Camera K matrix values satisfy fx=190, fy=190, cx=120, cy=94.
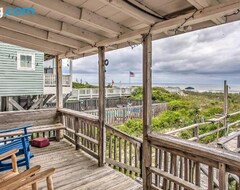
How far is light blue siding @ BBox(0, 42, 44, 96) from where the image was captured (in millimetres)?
8109

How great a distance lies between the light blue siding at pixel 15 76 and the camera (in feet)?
26.6

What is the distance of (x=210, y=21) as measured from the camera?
6.31 feet

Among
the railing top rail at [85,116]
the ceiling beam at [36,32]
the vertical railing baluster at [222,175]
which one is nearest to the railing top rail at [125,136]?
the railing top rail at [85,116]

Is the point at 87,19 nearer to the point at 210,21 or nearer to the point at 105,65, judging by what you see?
the point at 105,65

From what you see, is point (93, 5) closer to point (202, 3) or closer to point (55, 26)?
point (55, 26)

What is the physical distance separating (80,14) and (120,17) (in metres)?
0.49

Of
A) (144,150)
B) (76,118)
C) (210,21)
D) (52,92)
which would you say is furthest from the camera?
(52,92)

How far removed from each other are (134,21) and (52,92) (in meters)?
8.62

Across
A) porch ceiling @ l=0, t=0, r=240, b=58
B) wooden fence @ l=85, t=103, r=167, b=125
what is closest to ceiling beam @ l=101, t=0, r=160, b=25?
porch ceiling @ l=0, t=0, r=240, b=58

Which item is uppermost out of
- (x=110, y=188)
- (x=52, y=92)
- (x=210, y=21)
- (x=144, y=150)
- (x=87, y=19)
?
(x=87, y=19)

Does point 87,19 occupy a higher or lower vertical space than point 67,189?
higher

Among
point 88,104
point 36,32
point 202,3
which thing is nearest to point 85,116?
point 36,32

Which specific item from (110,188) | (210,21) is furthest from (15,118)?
(210,21)

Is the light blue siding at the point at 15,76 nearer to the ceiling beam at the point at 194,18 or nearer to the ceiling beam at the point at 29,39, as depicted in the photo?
the ceiling beam at the point at 29,39
